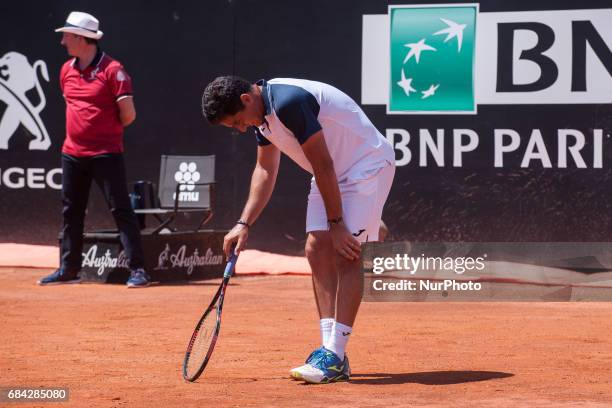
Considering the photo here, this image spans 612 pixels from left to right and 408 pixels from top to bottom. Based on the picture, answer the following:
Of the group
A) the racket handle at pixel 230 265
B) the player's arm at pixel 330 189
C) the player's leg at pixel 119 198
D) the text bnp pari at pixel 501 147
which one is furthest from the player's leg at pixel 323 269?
the text bnp pari at pixel 501 147

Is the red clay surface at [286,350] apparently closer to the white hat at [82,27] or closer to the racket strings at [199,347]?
the racket strings at [199,347]

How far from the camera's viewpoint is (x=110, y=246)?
358 inches

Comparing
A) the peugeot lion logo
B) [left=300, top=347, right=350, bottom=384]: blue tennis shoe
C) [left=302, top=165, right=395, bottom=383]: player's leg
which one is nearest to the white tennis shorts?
[left=302, top=165, right=395, bottom=383]: player's leg

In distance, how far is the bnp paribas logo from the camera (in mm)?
10156

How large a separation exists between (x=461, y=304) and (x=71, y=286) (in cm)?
315

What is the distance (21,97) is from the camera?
11.0 metres

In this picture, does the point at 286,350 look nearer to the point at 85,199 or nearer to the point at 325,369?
the point at 325,369

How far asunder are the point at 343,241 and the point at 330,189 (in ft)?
0.78

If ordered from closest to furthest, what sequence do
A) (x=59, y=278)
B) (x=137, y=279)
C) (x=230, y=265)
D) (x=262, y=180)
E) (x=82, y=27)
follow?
(x=230, y=265)
(x=262, y=180)
(x=82, y=27)
(x=137, y=279)
(x=59, y=278)

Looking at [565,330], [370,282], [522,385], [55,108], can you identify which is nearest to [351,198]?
[522,385]

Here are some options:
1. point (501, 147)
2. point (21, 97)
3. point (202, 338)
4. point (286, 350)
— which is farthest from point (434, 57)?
point (202, 338)

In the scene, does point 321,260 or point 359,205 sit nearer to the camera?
point 359,205

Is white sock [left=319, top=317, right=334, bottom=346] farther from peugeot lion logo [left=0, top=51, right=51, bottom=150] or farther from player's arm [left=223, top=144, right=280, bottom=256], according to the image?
peugeot lion logo [left=0, top=51, right=51, bottom=150]

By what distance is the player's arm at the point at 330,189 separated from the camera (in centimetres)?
445
